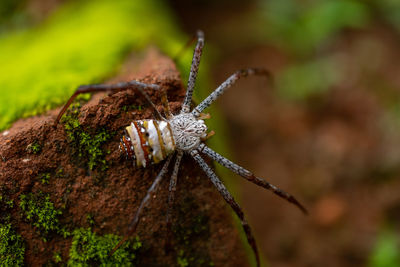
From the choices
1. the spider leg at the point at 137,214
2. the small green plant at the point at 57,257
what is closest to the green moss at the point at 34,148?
the small green plant at the point at 57,257

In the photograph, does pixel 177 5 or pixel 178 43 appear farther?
pixel 177 5

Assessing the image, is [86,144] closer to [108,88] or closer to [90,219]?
[108,88]

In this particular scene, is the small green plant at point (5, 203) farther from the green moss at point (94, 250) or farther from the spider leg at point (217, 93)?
the spider leg at point (217, 93)

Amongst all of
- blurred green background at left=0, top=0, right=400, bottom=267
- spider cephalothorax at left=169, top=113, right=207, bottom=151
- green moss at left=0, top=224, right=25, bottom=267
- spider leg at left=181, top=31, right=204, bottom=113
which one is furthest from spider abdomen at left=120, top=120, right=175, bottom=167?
blurred green background at left=0, top=0, right=400, bottom=267

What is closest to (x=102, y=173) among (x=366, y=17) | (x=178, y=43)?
(x=178, y=43)

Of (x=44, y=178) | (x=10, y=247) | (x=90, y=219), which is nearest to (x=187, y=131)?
(x=90, y=219)

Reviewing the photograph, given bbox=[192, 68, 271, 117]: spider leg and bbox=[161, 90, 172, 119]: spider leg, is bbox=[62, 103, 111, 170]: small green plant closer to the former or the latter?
bbox=[161, 90, 172, 119]: spider leg

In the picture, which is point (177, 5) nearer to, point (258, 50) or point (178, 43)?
point (258, 50)
